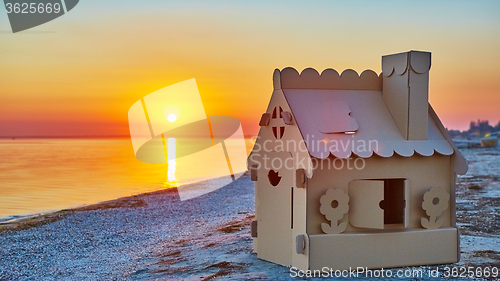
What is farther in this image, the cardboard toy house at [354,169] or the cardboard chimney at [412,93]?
the cardboard chimney at [412,93]

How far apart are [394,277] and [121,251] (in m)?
6.28

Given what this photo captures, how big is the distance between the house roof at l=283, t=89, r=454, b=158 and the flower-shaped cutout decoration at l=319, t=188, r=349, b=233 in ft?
1.82

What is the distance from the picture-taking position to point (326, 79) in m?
7.41

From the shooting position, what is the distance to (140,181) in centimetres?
3162

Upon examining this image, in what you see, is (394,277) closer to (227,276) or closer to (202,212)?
(227,276)

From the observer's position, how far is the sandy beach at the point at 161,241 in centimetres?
769

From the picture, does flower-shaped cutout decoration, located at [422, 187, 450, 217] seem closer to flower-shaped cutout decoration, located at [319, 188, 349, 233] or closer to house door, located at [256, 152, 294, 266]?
flower-shaped cutout decoration, located at [319, 188, 349, 233]

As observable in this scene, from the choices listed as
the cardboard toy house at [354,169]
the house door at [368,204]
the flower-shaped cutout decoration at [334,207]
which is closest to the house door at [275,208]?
the cardboard toy house at [354,169]

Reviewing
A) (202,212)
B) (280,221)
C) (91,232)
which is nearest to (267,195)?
(280,221)

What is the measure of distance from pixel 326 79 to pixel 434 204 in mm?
2535

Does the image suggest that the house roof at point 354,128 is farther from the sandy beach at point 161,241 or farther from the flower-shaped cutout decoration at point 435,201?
the sandy beach at point 161,241

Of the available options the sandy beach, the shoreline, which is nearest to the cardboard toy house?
the sandy beach

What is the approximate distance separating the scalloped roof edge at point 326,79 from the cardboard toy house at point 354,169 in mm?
16

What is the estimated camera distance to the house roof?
265 inches
